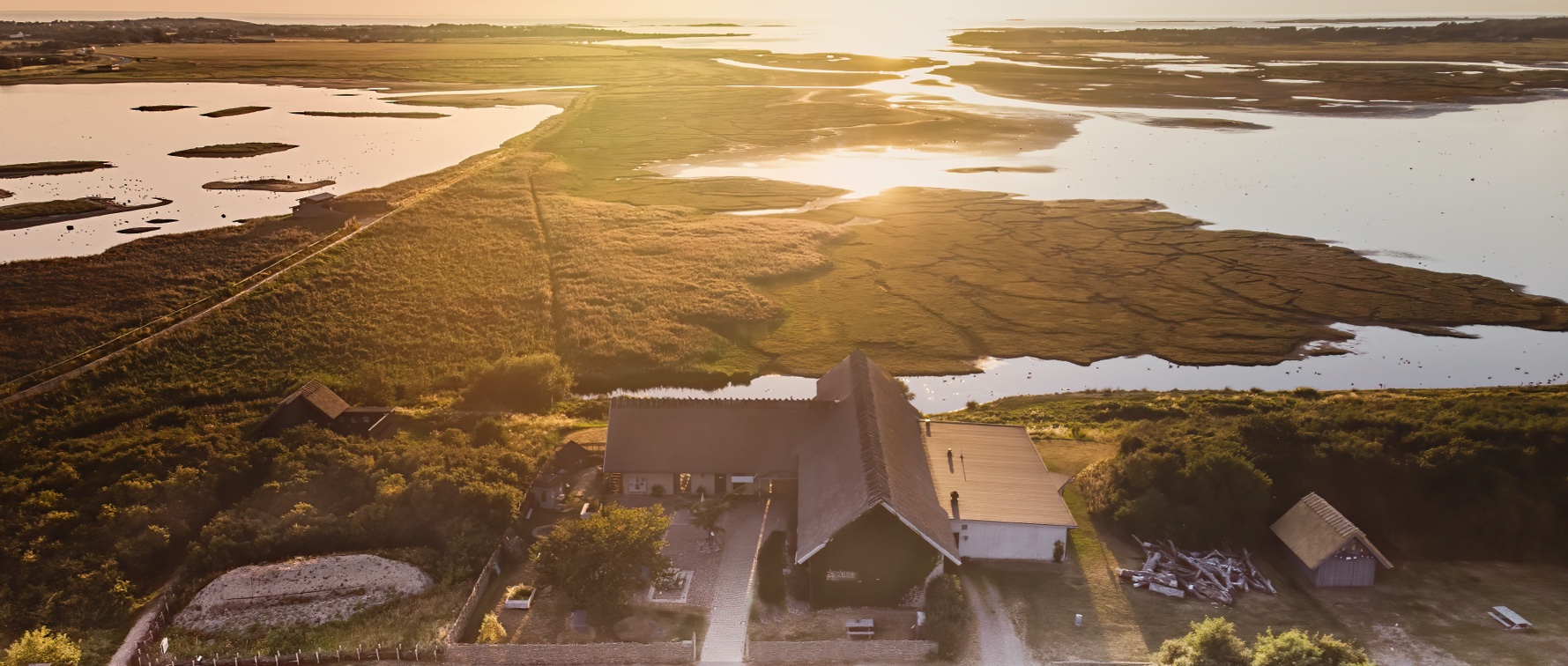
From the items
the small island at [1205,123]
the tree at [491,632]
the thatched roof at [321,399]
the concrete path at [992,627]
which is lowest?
the concrete path at [992,627]

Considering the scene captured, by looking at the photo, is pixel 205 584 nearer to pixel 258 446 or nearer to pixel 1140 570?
pixel 258 446

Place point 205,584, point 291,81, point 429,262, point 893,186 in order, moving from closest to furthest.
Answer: point 205,584 < point 429,262 < point 893,186 < point 291,81

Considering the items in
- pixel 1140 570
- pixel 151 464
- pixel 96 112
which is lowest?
pixel 1140 570

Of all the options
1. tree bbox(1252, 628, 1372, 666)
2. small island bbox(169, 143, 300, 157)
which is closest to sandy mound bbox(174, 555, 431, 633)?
tree bbox(1252, 628, 1372, 666)

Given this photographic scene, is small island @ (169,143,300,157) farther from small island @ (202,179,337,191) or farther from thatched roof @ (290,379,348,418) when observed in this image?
thatched roof @ (290,379,348,418)

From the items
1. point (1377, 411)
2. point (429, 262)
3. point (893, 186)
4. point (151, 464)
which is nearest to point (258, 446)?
point (151, 464)

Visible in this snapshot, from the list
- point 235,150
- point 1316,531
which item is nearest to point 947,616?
point 1316,531

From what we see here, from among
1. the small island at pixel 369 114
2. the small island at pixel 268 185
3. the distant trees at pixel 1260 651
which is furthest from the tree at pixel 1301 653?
the small island at pixel 369 114

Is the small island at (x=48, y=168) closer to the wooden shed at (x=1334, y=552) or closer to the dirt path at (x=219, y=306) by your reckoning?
the dirt path at (x=219, y=306)
